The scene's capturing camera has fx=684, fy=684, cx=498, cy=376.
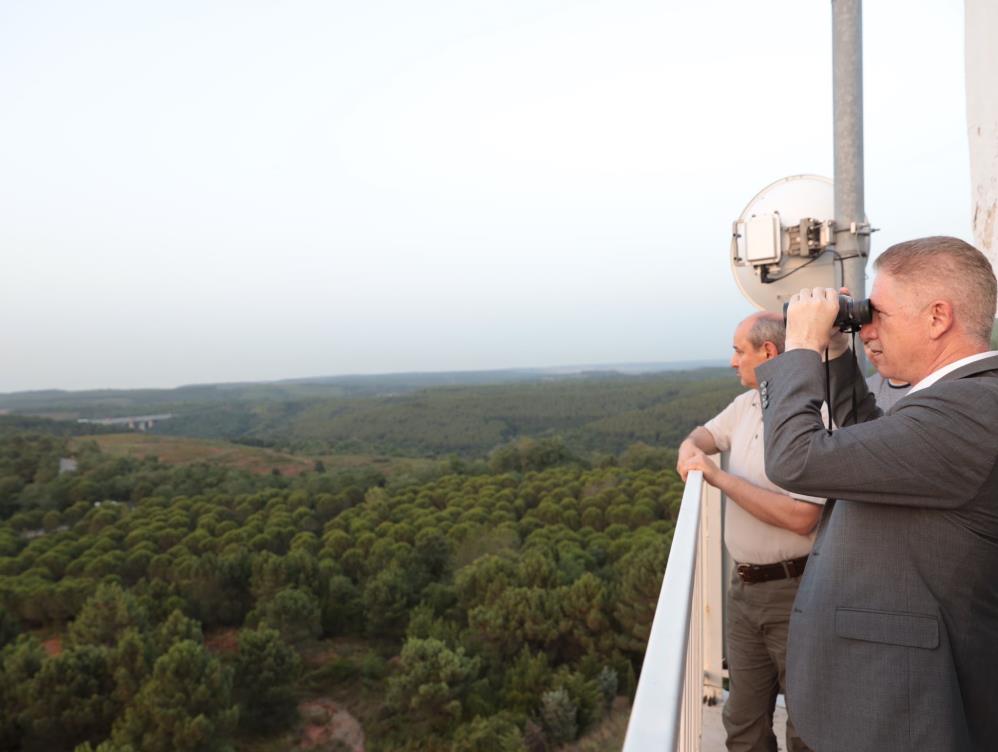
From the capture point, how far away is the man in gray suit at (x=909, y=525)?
1.08m

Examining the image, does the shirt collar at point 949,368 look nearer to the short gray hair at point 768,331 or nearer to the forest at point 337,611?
the short gray hair at point 768,331

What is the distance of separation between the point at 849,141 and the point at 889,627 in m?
2.04

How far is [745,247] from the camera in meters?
2.76

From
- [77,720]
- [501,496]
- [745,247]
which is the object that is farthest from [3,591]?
[745,247]

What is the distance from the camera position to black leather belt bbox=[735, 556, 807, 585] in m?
2.01

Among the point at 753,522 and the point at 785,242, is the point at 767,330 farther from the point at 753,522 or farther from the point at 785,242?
the point at 785,242

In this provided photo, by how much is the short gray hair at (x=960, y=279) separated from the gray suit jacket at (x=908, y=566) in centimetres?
9

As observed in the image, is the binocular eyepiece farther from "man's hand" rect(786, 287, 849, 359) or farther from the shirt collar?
the shirt collar

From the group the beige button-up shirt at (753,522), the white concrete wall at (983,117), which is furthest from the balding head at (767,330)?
the white concrete wall at (983,117)

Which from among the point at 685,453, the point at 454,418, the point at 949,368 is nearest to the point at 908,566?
the point at 949,368

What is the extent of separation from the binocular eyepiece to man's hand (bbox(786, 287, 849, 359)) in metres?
0.01

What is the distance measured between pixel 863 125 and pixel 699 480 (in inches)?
62.4

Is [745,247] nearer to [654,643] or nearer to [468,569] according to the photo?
[654,643]

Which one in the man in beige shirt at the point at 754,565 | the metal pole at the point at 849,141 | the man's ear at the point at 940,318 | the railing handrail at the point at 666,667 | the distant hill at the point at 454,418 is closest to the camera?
the railing handrail at the point at 666,667
